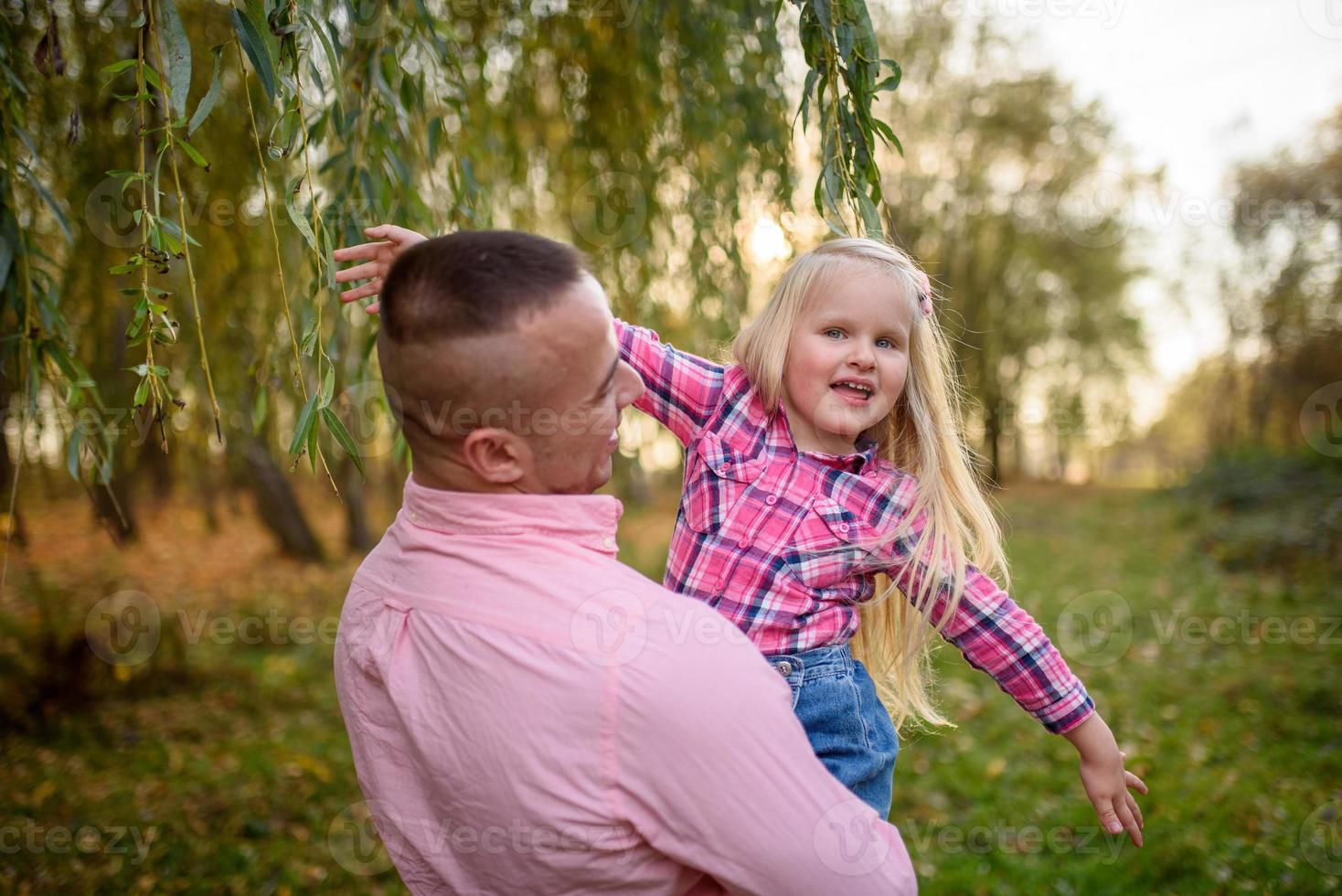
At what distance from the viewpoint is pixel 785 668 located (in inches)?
64.7

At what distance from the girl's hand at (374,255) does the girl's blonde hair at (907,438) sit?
0.77 meters

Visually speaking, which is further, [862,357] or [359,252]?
[862,357]

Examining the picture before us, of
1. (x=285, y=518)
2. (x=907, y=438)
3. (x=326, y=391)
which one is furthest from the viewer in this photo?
(x=285, y=518)

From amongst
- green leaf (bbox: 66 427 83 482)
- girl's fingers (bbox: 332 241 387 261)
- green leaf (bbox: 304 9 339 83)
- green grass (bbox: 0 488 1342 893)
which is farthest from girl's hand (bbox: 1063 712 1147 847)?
green grass (bbox: 0 488 1342 893)

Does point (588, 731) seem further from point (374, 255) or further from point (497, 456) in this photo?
point (374, 255)

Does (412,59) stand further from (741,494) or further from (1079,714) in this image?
(1079,714)

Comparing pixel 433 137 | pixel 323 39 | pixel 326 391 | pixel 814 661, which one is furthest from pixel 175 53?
pixel 814 661

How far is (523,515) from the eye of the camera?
1139 mm

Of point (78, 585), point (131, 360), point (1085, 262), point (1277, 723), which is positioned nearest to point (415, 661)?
point (131, 360)

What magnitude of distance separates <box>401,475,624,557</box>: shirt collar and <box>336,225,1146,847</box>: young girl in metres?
0.58

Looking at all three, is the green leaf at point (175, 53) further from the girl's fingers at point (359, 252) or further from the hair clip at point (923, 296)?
the hair clip at point (923, 296)

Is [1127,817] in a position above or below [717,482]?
below

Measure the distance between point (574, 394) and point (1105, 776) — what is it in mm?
1229

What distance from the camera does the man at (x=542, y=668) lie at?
3.37ft
